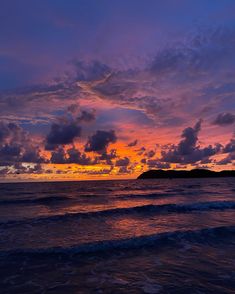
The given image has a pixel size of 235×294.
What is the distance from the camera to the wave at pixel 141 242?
1581 centimetres

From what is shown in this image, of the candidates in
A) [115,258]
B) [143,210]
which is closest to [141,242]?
[115,258]

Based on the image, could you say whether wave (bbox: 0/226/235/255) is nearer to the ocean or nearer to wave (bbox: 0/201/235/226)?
the ocean

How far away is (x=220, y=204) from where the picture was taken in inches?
1495

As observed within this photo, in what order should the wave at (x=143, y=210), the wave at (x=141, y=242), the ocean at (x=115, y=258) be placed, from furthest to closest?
the wave at (x=143, y=210), the wave at (x=141, y=242), the ocean at (x=115, y=258)

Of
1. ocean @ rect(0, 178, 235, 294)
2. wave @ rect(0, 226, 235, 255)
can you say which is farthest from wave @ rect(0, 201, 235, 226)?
wave @ rect(0, 226, 235, 255)

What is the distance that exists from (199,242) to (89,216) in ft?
A: 46.1

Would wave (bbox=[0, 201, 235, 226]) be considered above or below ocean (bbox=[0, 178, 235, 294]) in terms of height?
below

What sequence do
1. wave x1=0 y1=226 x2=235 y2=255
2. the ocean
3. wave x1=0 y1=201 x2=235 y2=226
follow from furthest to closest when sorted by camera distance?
wave x1=0 y1=201 x2=235 y2=226
wave x1=0 y1=226 x2=235 y2=255
the ocean

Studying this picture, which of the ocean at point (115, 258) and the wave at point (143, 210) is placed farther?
the wave at point (143, 210)

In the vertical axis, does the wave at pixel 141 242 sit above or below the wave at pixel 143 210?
above

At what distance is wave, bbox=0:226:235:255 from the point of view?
15812mm

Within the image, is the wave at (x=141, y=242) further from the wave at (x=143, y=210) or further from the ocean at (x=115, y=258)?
the wave at (x=143, y=210)

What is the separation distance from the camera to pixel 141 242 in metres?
17.4

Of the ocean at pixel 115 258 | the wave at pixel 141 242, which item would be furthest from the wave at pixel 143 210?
the wave at pixel 141 242
